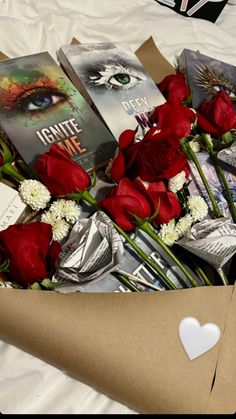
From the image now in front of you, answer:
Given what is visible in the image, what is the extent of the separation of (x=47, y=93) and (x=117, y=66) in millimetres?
175

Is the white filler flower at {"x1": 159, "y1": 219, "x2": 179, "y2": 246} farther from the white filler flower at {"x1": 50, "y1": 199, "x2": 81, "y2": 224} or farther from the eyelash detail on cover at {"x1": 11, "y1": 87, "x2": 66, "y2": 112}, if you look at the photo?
the eyelash detail on cover at {"x1": 11, "y1": 87, "x2": 66, "y2": 112}

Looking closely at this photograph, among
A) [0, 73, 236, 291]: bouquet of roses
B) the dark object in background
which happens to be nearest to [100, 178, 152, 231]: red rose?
[0, 73, 236, 291]: bouquet of roses

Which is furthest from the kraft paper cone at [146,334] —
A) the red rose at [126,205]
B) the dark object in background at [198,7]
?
the dark object in background at [198,7]

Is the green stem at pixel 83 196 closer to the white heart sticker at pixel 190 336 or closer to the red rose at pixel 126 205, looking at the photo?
the red rose at pixel 126 205

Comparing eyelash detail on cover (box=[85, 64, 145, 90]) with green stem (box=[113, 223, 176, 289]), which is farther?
eyelash detail on cover (box=[85, 64, 145, 90])

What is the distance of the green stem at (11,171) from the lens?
735mm

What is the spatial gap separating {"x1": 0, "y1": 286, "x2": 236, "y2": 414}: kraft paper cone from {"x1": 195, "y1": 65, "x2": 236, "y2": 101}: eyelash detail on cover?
511 mm

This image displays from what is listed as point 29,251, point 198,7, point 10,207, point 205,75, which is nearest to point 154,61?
point 205,75

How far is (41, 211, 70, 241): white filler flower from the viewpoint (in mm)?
692

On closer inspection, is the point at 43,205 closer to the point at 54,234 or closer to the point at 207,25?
the point at 54,234

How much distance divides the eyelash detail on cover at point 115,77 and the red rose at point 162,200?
29 cm

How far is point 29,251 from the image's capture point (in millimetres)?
618

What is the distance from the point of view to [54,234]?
69cm

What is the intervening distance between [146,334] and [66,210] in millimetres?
201
